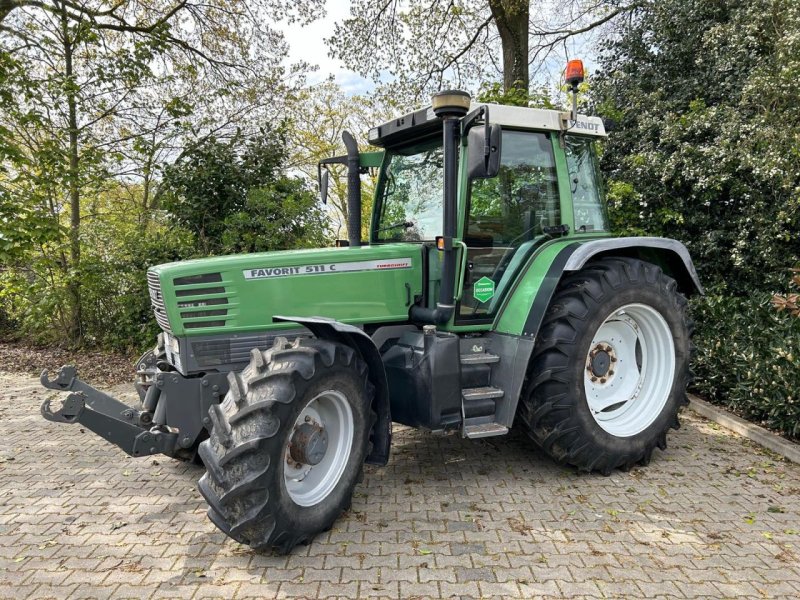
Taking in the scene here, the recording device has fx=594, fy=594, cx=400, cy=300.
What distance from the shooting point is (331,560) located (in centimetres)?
306

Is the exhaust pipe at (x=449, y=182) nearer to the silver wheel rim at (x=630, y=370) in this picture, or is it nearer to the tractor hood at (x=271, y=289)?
the tractor hood at (x=271, y=289)


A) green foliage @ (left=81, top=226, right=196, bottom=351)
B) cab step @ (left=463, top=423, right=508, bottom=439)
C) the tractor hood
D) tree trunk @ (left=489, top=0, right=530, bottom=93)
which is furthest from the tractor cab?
tree trunk @ (left=489, top=0, right=530, bottom=93)

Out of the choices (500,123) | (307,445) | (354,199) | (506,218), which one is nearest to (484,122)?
(500,123)

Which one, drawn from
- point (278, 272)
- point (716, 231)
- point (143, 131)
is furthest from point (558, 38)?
point (278, 272)

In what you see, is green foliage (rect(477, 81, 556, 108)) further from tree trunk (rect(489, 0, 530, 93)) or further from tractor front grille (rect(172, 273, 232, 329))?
tractor front grille (rect(172, 273, 232, 329))

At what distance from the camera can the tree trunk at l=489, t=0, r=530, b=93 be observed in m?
10.5

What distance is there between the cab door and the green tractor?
0.04 feet

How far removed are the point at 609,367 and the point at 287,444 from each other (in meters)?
2.53

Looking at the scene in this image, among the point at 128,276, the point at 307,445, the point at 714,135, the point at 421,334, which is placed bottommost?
the point at 307,445

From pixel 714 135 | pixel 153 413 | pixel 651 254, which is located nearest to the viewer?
pixel 153 413

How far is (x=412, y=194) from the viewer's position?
Result: 4426 millimetres

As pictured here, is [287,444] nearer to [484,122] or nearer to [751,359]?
[484,122]

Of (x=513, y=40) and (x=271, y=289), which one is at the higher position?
(x=513, y=40)

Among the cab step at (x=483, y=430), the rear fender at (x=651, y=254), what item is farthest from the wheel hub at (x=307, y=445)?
the rear fender at (x=651, y=254)
